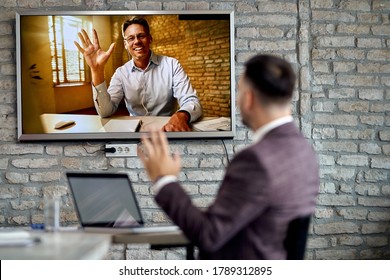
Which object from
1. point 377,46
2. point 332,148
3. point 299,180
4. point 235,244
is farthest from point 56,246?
point 377,46

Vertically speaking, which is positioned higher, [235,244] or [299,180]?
[299,180]

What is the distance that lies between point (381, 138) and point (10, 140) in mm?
2613

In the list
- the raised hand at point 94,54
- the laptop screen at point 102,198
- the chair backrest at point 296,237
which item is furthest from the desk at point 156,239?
the raised hand at point 94,54

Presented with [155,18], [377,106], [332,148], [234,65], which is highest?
[155,18]

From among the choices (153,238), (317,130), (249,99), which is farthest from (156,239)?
(317,130)

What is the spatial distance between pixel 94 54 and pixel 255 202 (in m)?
2.73

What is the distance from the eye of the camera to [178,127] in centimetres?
435

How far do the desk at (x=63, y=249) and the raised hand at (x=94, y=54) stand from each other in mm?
2296

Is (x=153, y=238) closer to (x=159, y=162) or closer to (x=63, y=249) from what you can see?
(x=159, y=162)

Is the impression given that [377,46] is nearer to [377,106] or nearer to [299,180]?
[377,106]

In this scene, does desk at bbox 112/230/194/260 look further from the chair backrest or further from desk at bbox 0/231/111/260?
the chair backrest

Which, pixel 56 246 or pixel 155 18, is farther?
pixel 155 18

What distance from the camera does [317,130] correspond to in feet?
14.6

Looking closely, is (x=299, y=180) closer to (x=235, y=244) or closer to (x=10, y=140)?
(x=235, y=244)
